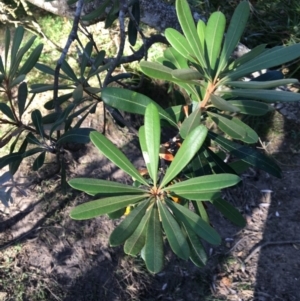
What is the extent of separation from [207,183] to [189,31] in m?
0.37

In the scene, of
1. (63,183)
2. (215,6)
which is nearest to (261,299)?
(63,183)

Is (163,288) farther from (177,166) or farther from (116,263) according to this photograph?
(177,166)

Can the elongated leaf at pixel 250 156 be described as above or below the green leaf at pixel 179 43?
below

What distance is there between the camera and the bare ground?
6.93ft

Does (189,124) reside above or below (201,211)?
above

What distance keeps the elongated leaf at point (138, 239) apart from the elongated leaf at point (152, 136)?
0.30ft

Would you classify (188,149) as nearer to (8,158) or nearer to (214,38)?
(214,38)

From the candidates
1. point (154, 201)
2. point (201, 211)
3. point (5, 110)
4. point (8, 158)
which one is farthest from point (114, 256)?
point (154, 201)

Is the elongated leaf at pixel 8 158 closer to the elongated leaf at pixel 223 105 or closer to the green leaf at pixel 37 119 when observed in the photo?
the green leaf at pixel 37 119

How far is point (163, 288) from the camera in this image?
7.05 feet

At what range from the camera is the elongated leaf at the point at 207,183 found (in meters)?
0.89

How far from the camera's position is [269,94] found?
0.91 m

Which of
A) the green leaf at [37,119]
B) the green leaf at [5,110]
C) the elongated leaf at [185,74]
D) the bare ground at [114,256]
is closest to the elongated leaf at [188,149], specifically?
the elongated leaf at [185,74]

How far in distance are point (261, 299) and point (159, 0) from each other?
1.59 meters
